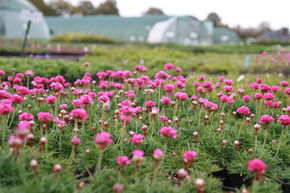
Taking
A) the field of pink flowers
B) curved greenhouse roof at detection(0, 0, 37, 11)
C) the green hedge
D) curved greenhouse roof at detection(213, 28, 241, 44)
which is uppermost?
curved greenhouse roof at detection(0, 0, 37, 11)

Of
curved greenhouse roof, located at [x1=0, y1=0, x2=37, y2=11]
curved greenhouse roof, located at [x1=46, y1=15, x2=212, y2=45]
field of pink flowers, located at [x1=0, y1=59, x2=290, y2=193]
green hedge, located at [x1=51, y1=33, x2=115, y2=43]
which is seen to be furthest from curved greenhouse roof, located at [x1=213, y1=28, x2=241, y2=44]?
field of pink flowers, located at [x1=0, y1=59, x2=290, y2=193]

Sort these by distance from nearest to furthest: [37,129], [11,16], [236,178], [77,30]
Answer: [236,178], [37,129], [11,16], [77,30]

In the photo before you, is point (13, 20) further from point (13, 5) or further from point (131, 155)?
point (131, 155)

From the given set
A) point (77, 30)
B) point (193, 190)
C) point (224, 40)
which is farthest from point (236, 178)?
point (224, 40)

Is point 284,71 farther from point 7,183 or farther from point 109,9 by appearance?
point 109,9

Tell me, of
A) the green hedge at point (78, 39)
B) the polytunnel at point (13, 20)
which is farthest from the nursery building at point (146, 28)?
the polytunnel at point (13, 20)

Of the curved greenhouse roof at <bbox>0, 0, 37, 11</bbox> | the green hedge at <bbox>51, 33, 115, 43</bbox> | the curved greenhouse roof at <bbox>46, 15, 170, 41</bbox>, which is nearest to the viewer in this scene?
the green hedge at <bbox>51, 33, 115, 43</bbox>

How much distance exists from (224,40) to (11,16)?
27.8 meters

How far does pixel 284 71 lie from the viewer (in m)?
11.5

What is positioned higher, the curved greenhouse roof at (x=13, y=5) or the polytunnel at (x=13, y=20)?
the curved greenhouse roof at (x=13, y=5)

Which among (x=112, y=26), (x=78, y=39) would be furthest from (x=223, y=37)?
(x=78, y=39)

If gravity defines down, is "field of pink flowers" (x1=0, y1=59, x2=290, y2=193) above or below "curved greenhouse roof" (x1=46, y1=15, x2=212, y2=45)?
below

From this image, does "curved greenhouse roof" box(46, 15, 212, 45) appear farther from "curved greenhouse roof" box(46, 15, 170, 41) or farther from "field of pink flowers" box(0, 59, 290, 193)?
"field of pink flowers" box(0, 59, 290, 193)

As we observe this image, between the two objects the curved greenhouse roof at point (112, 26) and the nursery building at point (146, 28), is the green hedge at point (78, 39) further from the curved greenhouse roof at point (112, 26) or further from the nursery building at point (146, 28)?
A: the nursery building at point (146, 28)
